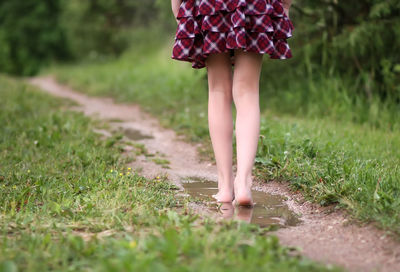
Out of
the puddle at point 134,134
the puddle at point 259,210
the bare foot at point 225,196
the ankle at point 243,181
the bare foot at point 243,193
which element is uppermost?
the ankle at point 243,181

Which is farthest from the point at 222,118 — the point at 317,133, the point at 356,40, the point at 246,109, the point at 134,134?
the point at 356,40

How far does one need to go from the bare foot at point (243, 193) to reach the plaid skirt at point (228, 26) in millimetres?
633

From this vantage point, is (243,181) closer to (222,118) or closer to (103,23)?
(222,118)

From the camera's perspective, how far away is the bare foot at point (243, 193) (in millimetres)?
2107

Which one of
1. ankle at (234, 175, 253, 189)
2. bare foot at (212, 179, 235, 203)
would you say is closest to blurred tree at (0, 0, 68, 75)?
bare foot at (212, 179, 235, 203)

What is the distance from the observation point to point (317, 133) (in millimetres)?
3568

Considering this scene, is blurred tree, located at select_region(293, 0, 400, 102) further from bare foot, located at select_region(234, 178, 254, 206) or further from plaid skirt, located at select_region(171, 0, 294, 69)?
bare foot, located at select_region(234, 178, 254, 206)

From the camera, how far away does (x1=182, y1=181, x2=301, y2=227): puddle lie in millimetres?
1980

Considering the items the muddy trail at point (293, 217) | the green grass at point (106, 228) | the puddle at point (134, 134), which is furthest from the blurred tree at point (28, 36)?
the green grass at point (106, 228)

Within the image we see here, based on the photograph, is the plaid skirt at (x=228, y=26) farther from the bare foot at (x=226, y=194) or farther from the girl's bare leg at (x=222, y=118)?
the bare foot at (x=226, y=194)

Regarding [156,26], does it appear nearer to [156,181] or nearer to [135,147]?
[135,147]

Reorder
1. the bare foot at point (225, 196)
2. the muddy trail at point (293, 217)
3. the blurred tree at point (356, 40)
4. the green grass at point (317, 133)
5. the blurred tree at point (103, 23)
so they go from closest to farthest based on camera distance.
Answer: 1. the muddy trail at point (293, 217)
2. the green grass at point (317, 133)
3. the bare foot at point (225, 196)
4. the blurred tree at point (356, 40)
5. the blurred tree at point (103, 23)

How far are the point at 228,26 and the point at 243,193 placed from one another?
0.79m

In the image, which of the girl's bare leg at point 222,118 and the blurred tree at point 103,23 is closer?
the girl's bare leg at point 222,118
